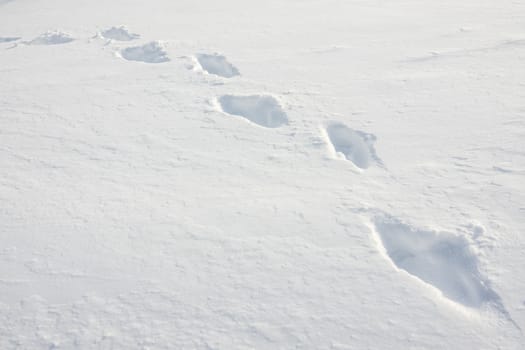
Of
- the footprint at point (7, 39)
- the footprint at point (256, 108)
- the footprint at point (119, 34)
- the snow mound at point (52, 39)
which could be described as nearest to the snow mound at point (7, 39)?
the footprint at point (7, 39)

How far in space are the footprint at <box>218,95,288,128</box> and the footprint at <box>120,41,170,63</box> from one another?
97 cm

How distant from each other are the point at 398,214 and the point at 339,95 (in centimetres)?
114

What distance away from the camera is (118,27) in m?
4.31

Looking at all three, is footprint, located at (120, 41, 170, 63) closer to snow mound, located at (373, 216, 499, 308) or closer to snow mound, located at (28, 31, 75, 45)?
snow mound, located at (28, 31, 75, 45)

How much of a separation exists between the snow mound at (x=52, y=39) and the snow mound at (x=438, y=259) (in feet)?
10.7

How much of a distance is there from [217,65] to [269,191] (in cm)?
159

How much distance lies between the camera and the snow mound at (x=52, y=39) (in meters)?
4.17

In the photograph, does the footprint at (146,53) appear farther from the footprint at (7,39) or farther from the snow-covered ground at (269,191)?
the footprint at (7,39)

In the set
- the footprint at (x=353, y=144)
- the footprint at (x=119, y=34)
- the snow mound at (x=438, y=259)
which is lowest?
the snow mound at (x=438, y=259)

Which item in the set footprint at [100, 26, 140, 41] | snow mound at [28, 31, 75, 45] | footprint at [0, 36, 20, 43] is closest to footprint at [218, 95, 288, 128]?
footprint at [100, 26, 140, 41]

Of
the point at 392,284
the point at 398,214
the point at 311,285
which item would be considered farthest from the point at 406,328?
the point at 398,214

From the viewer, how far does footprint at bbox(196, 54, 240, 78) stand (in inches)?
135

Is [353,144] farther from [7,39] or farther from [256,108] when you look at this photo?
[7,39]

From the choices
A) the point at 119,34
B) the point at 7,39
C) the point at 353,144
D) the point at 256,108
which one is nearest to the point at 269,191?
the point at 353,144
